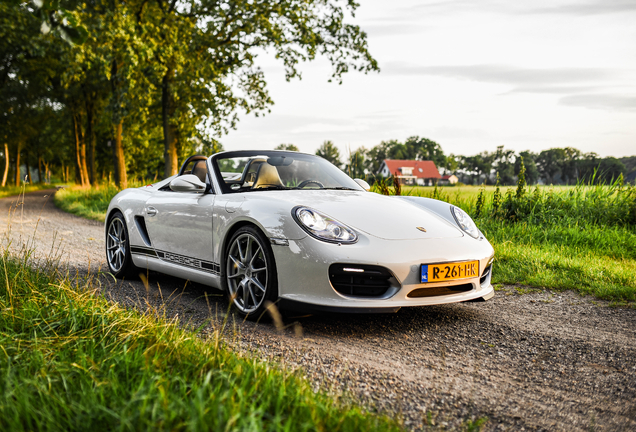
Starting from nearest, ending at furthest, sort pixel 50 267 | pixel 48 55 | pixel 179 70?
pixel 50 267 → pixel 179 70 → pixel 48 55

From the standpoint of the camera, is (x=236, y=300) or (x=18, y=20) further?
(x=18, y=20)

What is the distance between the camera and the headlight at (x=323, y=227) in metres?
3.35

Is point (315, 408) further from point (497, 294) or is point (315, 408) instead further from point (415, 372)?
point (497, 294)

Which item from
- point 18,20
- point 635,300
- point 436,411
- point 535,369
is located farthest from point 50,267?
point 18,20

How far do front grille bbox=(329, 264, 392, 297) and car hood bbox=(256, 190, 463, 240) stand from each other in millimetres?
280

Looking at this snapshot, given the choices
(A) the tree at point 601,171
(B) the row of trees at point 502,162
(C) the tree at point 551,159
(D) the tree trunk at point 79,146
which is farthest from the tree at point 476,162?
(A) the tree at point 601,171

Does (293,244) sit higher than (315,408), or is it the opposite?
(293,244)

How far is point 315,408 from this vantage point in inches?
73.6

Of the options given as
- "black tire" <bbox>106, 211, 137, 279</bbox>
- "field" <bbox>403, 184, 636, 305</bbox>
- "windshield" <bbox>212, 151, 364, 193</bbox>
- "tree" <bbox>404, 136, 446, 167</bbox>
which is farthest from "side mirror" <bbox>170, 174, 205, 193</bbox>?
"tree" <bbox>404, 136, 446, 167</bbox>

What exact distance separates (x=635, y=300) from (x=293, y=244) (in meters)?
3.20

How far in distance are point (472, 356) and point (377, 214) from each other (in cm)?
122

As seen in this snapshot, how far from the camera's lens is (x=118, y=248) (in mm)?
5539

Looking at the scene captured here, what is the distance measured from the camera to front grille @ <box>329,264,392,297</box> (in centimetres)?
325

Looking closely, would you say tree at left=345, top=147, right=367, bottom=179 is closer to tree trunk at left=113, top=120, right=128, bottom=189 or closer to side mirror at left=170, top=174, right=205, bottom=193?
side mirror at left=170, top=174, right=205, bottom=193
